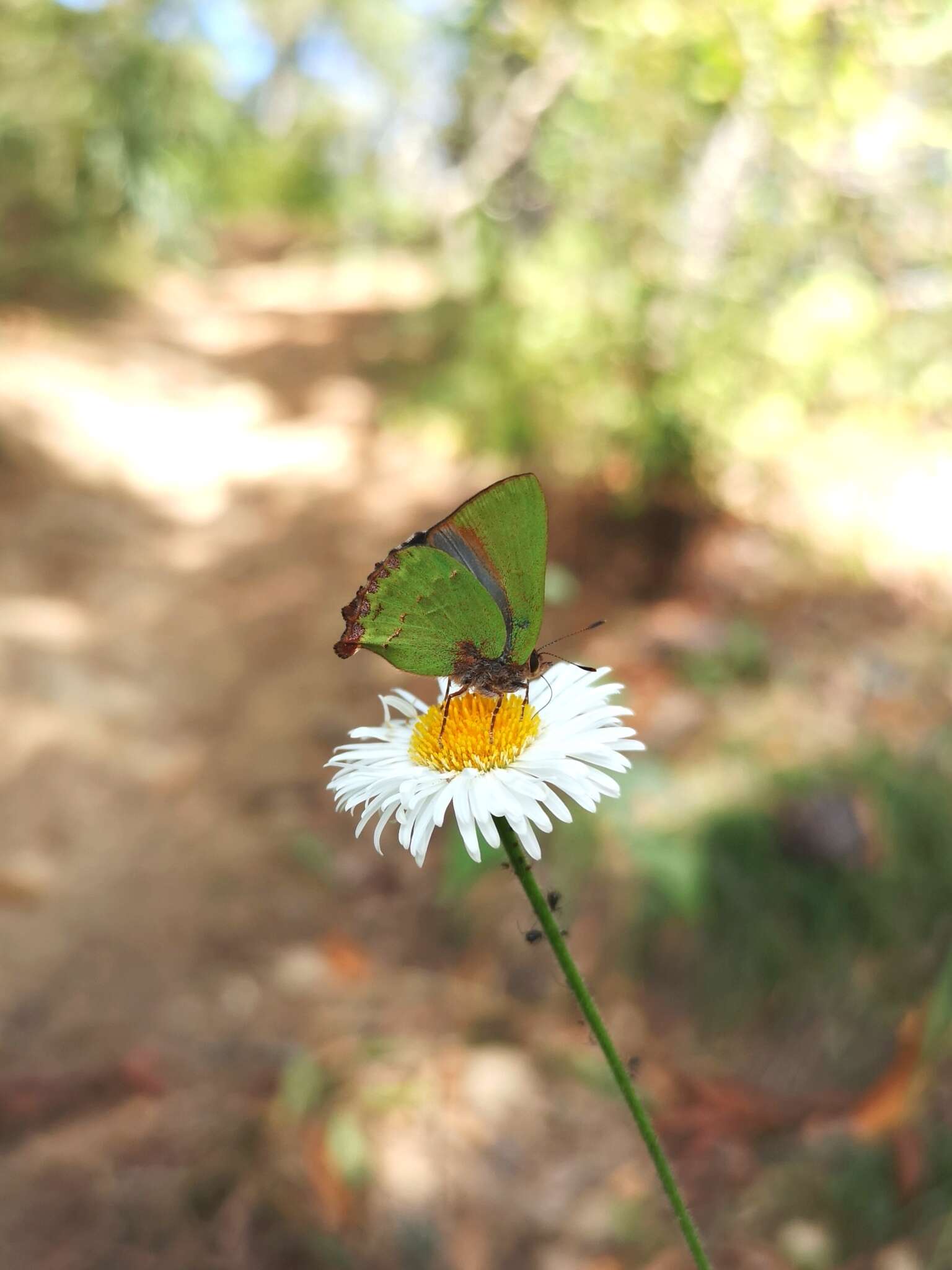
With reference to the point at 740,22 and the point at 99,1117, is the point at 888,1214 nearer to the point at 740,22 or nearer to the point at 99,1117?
the point at 99,1117

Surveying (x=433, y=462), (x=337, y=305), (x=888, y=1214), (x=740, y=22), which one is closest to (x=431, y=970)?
(x=888, y=1214)

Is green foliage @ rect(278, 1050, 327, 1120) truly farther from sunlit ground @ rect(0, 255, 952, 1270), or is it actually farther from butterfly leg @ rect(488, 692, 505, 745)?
butterfly leg @ rect(488, 692, 505, 745)

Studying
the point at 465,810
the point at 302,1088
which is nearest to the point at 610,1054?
the point at 465,810

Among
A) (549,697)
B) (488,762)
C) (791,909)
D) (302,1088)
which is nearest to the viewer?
(488,762)

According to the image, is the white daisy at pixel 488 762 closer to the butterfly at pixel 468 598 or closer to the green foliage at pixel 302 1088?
the butterfly at pixel 468 598

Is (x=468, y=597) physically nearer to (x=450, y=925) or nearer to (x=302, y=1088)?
(x=302, y=1088)

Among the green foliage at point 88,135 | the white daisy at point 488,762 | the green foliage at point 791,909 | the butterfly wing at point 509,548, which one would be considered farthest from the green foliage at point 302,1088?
the green foliage at point 88,135

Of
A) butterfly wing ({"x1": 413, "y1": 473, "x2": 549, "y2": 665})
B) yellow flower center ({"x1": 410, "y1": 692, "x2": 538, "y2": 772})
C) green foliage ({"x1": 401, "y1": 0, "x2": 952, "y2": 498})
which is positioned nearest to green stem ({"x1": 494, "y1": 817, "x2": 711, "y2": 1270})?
yellow flower center ({"x1": 410, "y1": 692, "x2": 538, "y2": 772})
